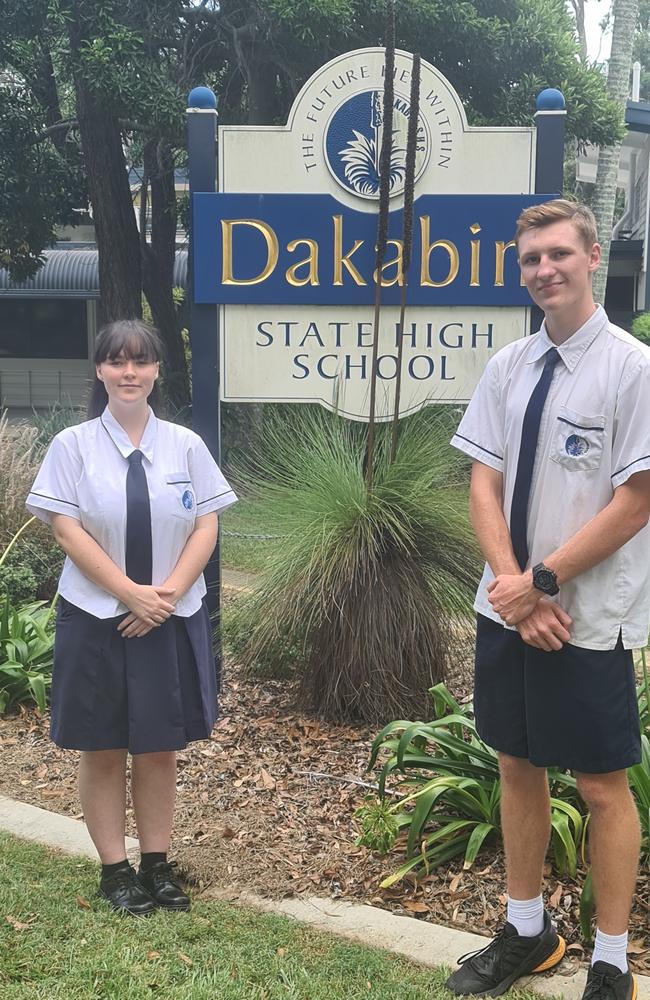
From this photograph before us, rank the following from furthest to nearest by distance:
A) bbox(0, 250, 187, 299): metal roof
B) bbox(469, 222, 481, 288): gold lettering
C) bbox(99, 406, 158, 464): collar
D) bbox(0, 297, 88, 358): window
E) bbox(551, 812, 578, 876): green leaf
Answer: bbox(0, 297, 88, 358): window, bbox(0, 250, 187, 299): metal roof, bbox(469, 222, 481, 288): gold lettering, bbox(551, 812, 578, 876): green leaf, bbox(99, 406, 158, 464): collar

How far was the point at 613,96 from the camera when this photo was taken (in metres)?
14.6

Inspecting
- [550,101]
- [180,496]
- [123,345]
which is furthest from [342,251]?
[180,496]

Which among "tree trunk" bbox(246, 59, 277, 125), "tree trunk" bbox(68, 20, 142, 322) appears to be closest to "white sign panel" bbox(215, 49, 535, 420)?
"tree trunk" bbox(246, 59, 277, 125)

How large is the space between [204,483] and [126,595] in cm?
43

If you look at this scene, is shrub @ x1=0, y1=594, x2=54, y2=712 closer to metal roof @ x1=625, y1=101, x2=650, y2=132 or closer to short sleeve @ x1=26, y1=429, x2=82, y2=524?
short sleeve @ x1=26, y1=429, x2=82, y2=524

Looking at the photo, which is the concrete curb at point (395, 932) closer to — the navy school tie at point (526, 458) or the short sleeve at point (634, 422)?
the navy school tie at point (526, 458)

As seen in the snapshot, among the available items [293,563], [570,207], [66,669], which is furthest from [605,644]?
[293,563]

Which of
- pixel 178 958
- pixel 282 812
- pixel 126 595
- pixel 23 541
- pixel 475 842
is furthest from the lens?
pixel 23 541

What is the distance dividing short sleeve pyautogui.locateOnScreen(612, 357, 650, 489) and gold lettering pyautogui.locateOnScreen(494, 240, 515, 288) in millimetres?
2528

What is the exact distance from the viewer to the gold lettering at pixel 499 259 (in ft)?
15.8

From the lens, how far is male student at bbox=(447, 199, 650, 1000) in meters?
2.43

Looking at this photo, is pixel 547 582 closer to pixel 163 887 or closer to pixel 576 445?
pixel 576 445

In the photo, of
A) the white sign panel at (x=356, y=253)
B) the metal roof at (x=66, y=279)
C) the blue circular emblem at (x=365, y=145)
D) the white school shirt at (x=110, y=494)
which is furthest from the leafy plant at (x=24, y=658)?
the metal roof at (x=66, y=279)

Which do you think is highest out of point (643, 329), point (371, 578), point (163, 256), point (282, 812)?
point (163, 256)
